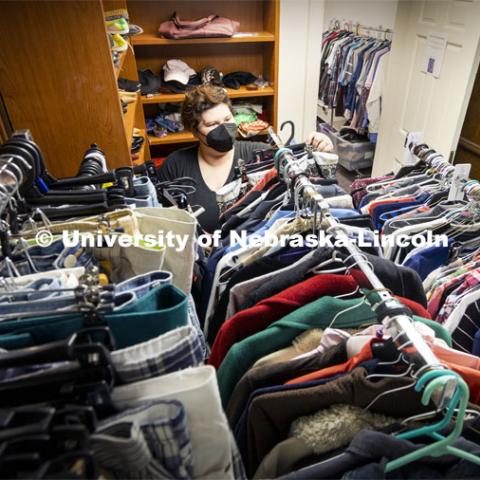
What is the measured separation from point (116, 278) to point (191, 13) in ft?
7.20

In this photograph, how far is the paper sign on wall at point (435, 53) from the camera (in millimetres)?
2120

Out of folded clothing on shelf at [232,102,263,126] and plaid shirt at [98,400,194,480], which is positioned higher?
plaid shirt at [98,400,194,480]

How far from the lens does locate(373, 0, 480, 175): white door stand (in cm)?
195

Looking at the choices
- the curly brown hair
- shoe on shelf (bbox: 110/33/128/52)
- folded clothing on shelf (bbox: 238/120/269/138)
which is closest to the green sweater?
the curly brown hair

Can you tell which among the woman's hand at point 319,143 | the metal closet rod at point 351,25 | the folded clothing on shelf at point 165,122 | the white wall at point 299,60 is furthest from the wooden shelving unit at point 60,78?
the metal closet rod at point 351,25

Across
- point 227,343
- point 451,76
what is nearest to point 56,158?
point 227,343

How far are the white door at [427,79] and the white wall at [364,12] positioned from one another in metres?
2.57

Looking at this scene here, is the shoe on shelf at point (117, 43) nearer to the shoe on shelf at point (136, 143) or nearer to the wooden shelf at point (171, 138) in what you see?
the shoe on shelf at point (136, 143)

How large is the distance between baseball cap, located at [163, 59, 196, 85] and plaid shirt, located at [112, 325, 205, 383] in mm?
2164

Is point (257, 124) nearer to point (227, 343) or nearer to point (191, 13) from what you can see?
point (191, 13)

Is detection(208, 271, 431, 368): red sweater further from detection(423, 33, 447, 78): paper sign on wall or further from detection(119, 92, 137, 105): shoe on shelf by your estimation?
detection(423, 33, 447, 78): paper sign on wall

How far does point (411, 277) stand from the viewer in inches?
28.2

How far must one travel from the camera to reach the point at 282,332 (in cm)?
62

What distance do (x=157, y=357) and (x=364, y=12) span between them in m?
5.54
